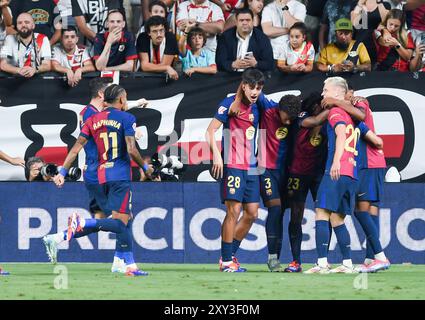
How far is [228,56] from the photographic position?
1631 centimetres

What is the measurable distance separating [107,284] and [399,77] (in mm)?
6305

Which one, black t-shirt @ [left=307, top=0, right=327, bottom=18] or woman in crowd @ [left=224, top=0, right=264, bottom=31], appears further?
black t-shirt @ [left=307, top=0, right=327, bottom=18]

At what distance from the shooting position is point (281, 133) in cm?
A: 1355

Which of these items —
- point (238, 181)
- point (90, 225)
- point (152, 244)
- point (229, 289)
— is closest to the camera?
point (229, 289)

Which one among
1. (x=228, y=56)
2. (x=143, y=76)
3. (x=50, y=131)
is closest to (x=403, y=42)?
(x=228, y=56)

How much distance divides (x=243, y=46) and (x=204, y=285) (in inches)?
222

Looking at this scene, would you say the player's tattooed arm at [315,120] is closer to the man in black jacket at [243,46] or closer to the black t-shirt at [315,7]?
the man in black jacket at [243,46]

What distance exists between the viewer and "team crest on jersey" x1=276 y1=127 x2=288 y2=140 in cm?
1355

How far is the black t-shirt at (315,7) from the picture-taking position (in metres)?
17.5

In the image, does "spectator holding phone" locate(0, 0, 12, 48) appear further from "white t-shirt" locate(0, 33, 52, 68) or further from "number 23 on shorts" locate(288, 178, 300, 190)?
"number 23 on shorts" locate(288, 178, 300, 190)

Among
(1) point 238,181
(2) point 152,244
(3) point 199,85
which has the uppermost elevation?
(3) point 199,85

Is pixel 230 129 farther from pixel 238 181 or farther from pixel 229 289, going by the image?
pixel 229 289

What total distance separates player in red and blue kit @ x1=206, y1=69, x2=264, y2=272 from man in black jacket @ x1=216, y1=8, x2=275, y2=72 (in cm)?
283

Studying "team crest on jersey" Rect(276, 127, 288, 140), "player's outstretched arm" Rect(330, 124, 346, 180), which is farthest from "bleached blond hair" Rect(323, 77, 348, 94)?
"team crest on jersey" Rect(276, 127, 288, 140)
